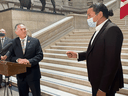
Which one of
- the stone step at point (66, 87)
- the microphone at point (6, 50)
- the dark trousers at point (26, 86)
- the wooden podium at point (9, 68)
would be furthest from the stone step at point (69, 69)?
the wooden podium at point (9, 68)

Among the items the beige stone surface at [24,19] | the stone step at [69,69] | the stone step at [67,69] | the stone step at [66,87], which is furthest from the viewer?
the beige stone surface at [24,19]

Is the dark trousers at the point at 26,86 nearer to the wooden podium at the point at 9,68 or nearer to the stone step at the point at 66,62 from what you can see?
the wooden podium at the point at 9,68

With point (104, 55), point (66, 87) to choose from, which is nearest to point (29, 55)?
point (104, 55)

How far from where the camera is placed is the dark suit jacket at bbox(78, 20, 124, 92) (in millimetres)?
1592

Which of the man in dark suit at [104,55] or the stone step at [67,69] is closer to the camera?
the man in dark suit at [104,55]

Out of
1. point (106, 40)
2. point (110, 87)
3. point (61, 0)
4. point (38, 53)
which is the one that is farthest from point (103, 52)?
point (61, 0)

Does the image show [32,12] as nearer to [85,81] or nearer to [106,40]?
[85,81]

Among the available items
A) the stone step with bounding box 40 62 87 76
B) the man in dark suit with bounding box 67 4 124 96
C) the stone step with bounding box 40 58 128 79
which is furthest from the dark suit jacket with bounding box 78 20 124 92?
the stone step with bounding box 40 62 87 76

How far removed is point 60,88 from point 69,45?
3155 mm

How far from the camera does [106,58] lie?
64.8 inches

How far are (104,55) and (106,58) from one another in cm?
7

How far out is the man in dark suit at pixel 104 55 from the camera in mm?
1594

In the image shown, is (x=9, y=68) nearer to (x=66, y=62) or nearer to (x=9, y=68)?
(x=9, y=68)

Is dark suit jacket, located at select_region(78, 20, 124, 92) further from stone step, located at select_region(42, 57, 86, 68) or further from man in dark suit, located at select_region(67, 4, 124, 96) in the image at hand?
stone step, located at select_region(42, 57, 86, 68)
